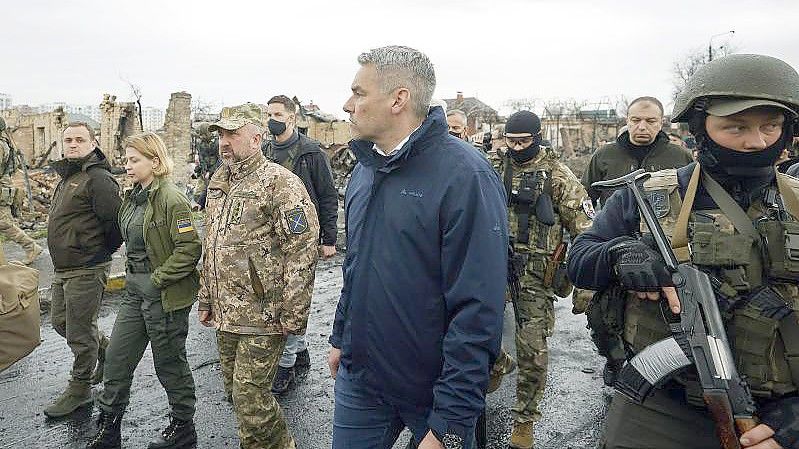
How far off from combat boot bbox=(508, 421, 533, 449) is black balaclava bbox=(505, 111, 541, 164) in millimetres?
1785

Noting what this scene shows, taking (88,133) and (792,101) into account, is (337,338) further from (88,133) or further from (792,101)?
(88,133)

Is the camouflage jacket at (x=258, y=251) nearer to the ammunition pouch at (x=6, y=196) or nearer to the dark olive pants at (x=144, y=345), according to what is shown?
the dark olive pants at (x=144, y=345)

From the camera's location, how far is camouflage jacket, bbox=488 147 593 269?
404 centimetres

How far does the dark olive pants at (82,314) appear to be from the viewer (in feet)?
13.8

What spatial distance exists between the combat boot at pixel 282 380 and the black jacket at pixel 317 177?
1199 millimetres

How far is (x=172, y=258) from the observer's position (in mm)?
3666

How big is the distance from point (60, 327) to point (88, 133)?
1466 millimetres

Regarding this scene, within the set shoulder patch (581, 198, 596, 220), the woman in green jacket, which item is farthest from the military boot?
shoulder patch (581, 198, 596, 220)

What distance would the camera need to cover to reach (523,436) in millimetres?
3826

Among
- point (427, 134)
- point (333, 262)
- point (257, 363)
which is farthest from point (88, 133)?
point (333, 262)

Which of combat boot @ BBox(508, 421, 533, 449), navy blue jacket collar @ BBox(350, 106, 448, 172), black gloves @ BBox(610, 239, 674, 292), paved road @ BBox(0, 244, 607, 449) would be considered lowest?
paved road @ BBox(0, 244, 607, 449)

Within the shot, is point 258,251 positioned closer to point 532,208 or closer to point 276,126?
point 532,208

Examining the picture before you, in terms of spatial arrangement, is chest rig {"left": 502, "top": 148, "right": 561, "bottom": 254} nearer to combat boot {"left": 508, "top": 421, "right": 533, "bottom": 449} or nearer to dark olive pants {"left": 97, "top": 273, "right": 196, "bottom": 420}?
combat boot {"left": 508, "top": 421, "right": 533, "bottom": 449}

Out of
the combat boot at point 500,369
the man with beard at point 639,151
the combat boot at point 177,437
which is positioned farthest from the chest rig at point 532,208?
the combat boot at point 177,437
